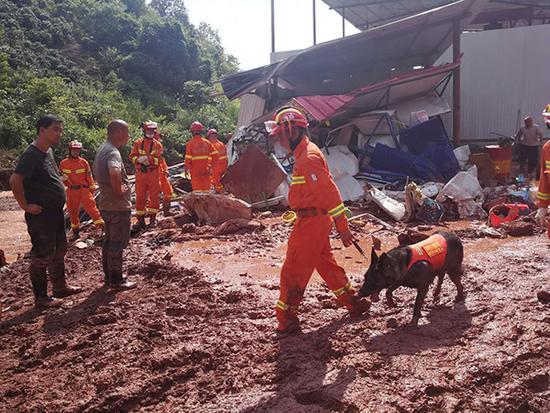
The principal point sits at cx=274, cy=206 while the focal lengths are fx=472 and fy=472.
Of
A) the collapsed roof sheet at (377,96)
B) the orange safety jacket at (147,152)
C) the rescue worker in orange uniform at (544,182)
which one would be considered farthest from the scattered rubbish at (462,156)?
the orange safety jacket at (147,152)

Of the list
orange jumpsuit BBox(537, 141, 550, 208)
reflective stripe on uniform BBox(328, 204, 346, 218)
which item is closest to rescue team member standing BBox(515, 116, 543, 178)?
orange jumpsuit BBox(537, 141, 550, 208)

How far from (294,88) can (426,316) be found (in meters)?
11.2

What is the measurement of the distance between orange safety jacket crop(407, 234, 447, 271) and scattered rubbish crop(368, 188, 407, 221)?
444 cm

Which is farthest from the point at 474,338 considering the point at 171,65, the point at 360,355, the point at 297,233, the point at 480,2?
the point at 171,65

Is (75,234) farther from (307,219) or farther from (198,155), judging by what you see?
(307,219)

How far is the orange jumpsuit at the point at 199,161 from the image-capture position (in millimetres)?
9516

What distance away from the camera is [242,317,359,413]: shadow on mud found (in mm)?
2844

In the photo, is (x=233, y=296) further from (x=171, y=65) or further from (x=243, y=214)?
(x=171, y=65)

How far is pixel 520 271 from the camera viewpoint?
16.6 ft

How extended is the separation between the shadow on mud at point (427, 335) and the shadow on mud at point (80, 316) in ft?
8.01

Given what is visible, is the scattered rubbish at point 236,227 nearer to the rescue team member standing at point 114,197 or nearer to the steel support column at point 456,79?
the rescue team member standing at point 114,197

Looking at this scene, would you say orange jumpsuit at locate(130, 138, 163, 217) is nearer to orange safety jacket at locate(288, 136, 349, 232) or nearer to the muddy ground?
the muddy ground

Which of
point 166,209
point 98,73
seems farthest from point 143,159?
point 98,73

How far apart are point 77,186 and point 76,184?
0.05 m
